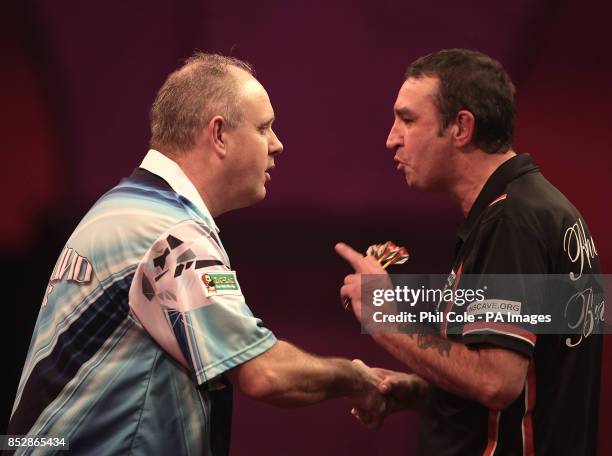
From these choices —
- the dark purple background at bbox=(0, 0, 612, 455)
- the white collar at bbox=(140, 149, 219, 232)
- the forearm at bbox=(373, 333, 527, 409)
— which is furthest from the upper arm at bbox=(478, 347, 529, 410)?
the dark purple background at bbox=(0, 0, 612, 455)

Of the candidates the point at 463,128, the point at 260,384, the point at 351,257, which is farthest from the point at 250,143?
the point at 260,384

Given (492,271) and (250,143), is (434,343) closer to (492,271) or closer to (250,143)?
(492,271)

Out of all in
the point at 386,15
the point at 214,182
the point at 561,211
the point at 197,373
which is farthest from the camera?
the point at 386,15

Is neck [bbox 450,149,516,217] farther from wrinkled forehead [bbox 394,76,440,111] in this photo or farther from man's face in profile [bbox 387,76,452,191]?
wrinkled forehead [bbox 394,76,440,111]

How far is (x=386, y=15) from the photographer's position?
8.86ft

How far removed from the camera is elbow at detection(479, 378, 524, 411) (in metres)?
1.51

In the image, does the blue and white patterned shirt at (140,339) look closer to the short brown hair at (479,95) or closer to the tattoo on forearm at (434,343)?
the tattoo on forearm at (434,343)

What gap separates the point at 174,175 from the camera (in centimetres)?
170

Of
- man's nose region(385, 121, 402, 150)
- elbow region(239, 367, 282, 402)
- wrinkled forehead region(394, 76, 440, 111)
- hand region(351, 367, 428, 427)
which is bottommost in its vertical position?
hand region(351, 367, 428, 427)

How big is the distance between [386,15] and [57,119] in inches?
46.4

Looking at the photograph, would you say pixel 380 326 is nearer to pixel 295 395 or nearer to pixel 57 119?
pixel 295 395

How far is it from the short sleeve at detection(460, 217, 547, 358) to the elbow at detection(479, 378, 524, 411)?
66 mm

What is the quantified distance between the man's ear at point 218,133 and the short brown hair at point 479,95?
51cm

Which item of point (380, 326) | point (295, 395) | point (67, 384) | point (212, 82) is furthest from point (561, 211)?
point (67, 384)
